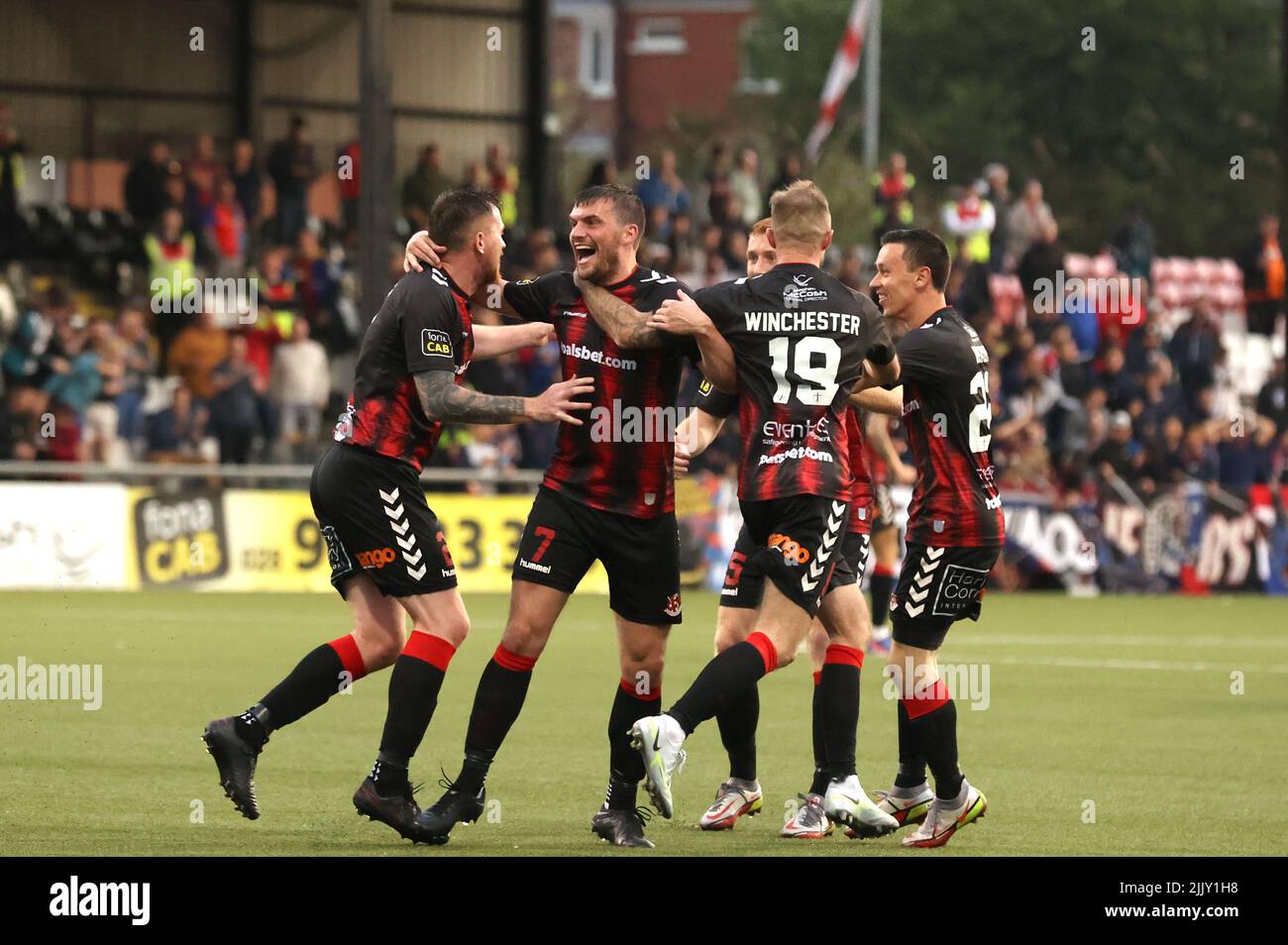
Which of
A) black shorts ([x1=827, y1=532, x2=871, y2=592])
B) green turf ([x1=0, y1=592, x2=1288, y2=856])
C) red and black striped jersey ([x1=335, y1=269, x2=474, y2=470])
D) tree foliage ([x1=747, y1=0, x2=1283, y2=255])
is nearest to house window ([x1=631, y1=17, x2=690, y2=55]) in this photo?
tree foliage ([x1=747, y1=0, x2=1283, y2=255])

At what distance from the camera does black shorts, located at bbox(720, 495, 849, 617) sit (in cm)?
862

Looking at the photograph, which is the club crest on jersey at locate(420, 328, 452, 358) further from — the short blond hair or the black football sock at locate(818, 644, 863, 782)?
the black football sock at locate(818, 644, 863, 782)

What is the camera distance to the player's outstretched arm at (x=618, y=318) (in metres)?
8.65

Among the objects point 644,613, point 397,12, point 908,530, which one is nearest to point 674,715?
point 644,613

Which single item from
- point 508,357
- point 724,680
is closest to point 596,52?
point 508,357

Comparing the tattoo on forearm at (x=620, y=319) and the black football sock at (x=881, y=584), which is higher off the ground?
the tattoo on forearm at (x=620, y=319)

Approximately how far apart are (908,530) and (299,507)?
555 inches

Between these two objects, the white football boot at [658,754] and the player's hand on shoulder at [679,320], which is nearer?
the white football boot at [658,754]

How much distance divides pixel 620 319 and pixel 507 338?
712 millimetres

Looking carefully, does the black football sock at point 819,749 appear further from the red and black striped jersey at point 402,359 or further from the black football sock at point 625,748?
the red and black striped jersey at point 402,359

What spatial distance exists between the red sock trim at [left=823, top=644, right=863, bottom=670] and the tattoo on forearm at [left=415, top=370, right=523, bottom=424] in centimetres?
170

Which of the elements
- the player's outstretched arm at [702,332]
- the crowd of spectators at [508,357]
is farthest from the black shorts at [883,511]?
the crowd of spectators at [508,357]

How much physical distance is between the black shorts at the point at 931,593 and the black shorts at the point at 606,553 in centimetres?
89

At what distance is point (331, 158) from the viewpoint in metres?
32.0
